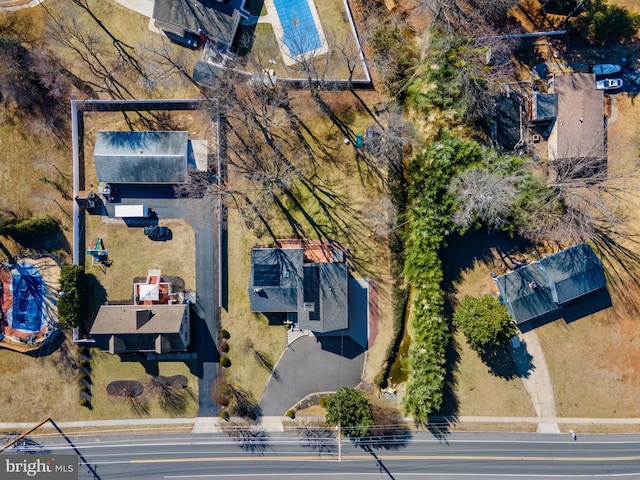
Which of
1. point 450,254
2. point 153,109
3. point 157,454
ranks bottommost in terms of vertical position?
point 157,454

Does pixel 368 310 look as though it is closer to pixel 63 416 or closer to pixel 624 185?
pixel 624 185

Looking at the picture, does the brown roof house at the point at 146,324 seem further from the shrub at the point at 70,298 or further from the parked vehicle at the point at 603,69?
the parked vehicle at the point at 603,69

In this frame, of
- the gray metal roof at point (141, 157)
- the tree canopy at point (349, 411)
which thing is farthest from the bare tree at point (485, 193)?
the gray metal roof at point (141, 157)

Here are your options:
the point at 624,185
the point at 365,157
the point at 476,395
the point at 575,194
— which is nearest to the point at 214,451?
the point at 476,395

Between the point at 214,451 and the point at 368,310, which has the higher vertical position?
the point at 368,310

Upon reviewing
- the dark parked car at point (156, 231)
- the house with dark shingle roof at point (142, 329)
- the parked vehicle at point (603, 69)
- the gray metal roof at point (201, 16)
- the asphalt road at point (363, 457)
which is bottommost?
the asphalt road at point (363, 457)

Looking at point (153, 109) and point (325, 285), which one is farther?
point (153, 109)
